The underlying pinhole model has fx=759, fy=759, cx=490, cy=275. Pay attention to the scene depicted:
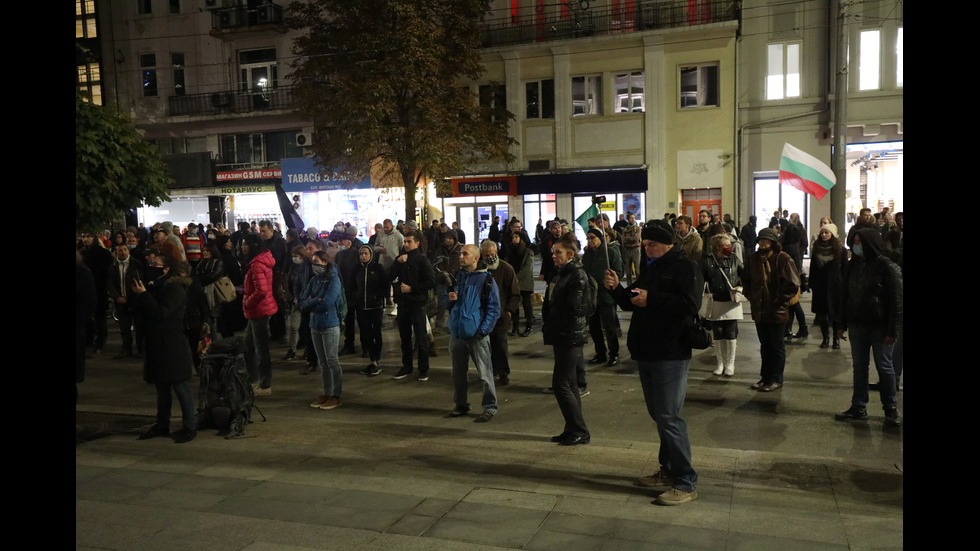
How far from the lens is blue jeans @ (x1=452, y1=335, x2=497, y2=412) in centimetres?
782

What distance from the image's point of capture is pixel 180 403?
24.8ft

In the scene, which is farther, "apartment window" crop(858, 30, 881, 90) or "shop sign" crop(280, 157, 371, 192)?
"shop sign" crop(280, 157, 371, 192)

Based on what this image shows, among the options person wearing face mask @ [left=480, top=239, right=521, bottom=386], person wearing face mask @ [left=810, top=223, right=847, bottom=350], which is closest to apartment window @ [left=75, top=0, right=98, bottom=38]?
person wearing face mask @ [left=480, top=239, right=521, bottom=386]

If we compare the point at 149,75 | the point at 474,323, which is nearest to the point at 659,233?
the point at 474,323

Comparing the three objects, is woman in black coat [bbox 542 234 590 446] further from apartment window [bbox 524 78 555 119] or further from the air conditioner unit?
the air conditioner unit

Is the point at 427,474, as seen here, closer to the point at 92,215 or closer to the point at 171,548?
the point at 171,548

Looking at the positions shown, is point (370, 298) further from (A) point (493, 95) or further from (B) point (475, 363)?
(A) point (493, 95)

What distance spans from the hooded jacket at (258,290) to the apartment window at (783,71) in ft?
70.4

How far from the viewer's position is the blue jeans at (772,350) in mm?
8578

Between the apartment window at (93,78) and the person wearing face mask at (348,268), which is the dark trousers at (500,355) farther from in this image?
the apartment window at (93,78)

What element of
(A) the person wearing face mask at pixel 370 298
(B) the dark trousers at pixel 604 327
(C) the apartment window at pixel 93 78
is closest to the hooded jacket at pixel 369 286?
(A) the person wearing face mask at pixel 370 298

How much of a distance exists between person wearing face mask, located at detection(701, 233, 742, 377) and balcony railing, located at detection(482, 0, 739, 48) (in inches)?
739

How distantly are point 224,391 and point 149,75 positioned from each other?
28.4m

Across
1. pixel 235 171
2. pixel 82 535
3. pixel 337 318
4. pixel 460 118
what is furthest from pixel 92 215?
pixel 235 171
